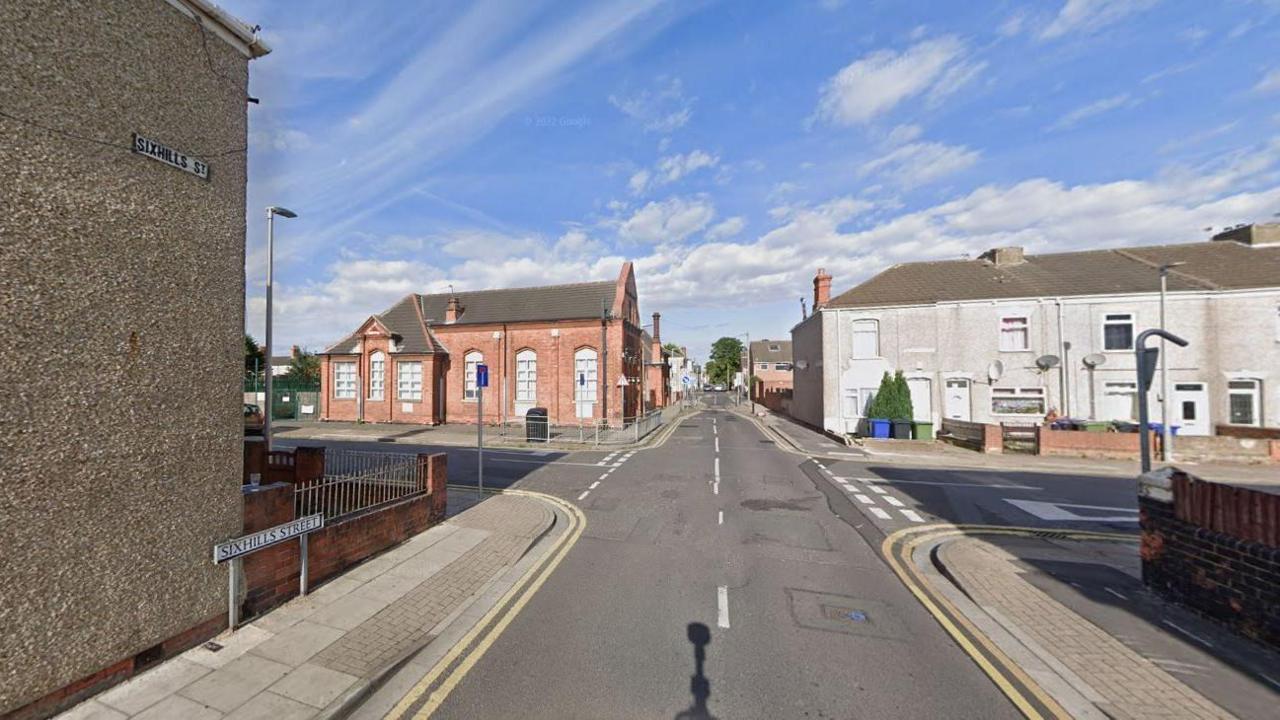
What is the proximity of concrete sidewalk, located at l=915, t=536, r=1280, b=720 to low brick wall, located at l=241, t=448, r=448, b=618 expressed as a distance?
792 centimetres

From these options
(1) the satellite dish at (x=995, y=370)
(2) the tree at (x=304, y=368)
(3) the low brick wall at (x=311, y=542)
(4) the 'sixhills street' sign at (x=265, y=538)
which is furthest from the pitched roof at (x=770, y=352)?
(4) the 'sixhills street' sign at (x=265, y=538)

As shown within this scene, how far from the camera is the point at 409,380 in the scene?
30453mm

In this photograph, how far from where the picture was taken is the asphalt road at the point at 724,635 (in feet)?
13.5

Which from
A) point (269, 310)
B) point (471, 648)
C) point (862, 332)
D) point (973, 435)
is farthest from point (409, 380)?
point (973, 435)

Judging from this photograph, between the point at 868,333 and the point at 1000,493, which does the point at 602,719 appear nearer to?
the point at 1000,493

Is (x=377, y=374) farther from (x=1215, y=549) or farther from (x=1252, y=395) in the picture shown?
(x=1252, y=395)

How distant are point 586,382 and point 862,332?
52.3ft

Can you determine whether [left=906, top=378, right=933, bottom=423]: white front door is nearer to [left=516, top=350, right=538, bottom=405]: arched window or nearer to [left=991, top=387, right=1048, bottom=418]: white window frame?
[left=991, top=387, right=1048, bottom=418]: white window frame

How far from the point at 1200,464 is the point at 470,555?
25525 mm

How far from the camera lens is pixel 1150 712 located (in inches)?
158

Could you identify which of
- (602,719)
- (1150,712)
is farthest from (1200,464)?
(602,719)

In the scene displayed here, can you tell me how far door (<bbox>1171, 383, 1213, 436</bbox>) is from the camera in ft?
71.6

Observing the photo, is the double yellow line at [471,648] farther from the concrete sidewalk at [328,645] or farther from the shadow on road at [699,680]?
the shadow on road at [699,680]

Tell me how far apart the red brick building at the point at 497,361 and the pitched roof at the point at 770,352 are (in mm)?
57498
